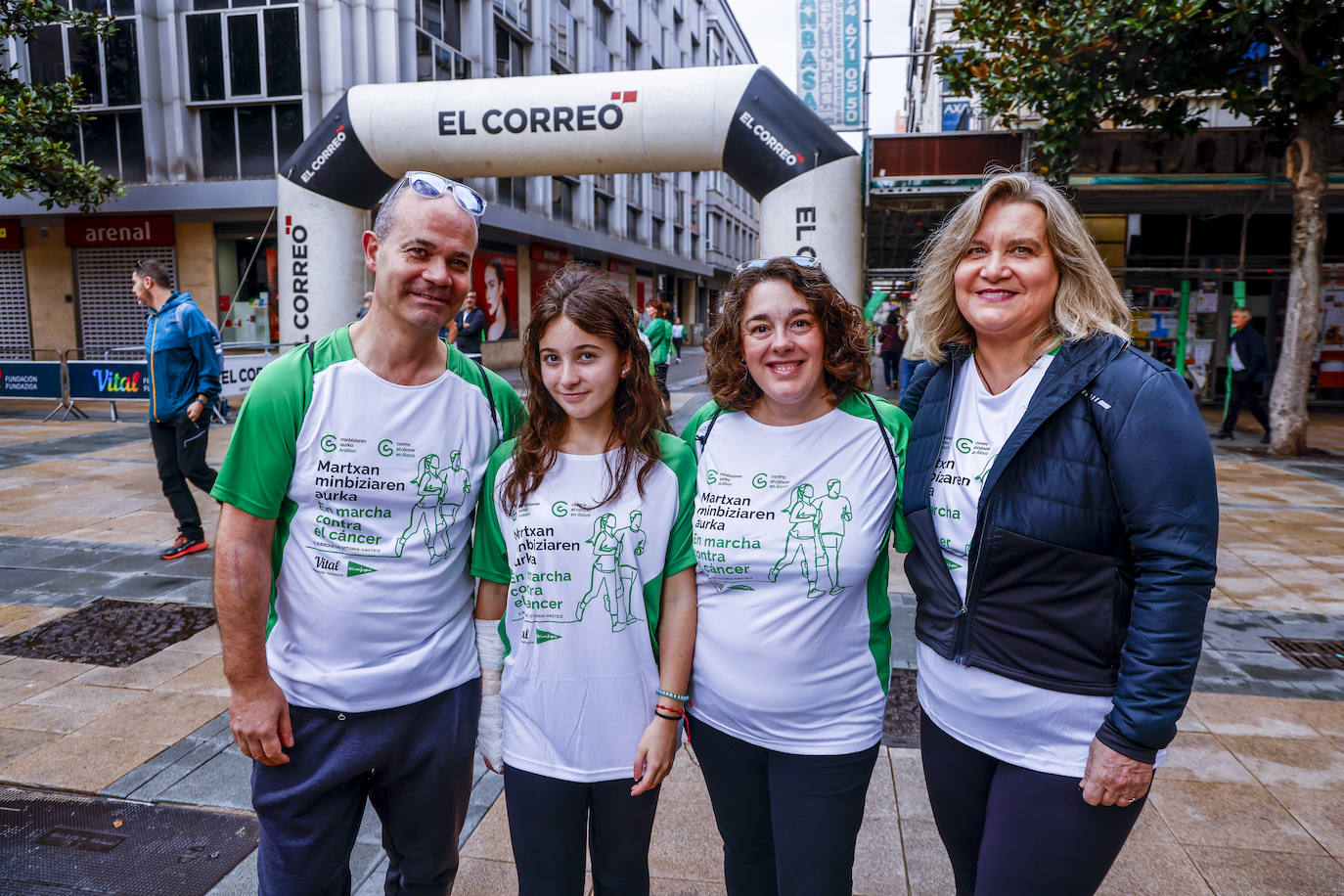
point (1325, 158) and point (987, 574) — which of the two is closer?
point (987, 574)

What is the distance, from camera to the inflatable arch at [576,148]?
760cm

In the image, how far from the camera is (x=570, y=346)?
6.49ft

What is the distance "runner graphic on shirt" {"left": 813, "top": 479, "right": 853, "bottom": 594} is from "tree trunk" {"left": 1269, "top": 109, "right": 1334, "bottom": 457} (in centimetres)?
1117

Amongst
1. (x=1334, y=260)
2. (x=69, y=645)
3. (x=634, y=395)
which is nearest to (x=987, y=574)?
(x=634, y=395)

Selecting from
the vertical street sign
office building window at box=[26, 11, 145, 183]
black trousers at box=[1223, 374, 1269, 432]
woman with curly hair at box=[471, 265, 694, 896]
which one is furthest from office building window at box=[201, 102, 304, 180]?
woman with curly hair at box=[471, 265, 694, 896]

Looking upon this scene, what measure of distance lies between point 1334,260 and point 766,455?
58.4 ft

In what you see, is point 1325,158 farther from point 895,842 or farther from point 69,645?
point 69,645

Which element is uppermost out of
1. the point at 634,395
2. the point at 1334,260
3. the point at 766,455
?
the point at 1334,260

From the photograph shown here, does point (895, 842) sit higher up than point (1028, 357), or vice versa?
point (1028, 357)

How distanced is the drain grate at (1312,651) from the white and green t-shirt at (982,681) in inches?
145

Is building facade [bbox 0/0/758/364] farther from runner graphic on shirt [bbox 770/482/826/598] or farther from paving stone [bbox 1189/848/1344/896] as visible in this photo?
runner graphic on shirt [bbox 770/482/826/598]

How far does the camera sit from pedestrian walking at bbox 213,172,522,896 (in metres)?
1.88

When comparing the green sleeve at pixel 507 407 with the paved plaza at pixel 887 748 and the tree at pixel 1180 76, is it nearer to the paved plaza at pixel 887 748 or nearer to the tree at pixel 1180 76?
the paved plaza at pixel 887 748

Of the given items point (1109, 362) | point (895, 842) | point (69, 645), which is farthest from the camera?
point (69, 645)
